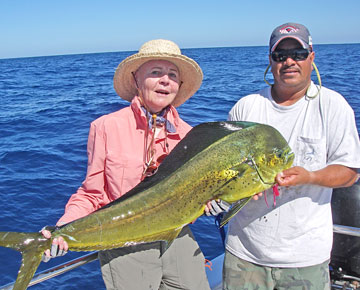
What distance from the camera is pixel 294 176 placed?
2.02m

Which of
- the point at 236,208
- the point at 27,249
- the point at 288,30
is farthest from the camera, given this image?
the point at 288,30

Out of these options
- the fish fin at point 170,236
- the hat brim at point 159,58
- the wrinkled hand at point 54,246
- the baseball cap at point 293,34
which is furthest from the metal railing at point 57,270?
the baseball cap at point 293,34

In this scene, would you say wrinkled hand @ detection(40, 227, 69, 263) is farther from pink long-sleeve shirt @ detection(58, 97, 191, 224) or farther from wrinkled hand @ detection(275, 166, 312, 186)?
wrinkled hand @ detection(275, 166, 312, 186)

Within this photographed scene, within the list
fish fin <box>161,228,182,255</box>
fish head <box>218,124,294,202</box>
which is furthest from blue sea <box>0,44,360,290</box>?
fish head <box>218,124,294,202</box>

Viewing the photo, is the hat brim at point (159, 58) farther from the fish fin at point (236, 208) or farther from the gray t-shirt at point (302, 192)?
the fish fin at point (236, 208)

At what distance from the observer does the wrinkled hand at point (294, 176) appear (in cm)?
201

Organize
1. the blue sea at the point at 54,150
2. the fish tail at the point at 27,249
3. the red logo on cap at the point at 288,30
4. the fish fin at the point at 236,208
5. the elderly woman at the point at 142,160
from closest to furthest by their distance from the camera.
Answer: the fish tail at the point at 27,249 < the fish fin at the point at 236,208 < the red logo on cap at the point at 288,30 < the elderly woman at the point at 142,160 < the blue sea at the point at 54,150

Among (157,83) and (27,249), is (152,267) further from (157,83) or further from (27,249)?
(157,83)

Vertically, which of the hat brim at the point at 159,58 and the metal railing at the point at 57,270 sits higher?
the hat brim at the point at 159,58

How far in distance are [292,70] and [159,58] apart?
32.9 inches

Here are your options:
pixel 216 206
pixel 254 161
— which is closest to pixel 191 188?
pixel 216 206

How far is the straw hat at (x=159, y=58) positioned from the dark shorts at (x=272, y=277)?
124 cm

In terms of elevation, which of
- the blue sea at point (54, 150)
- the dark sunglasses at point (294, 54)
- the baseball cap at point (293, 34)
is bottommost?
the blue sea at point (54, 150)

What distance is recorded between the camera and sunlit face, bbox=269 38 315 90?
217cm
